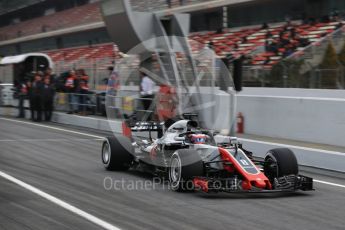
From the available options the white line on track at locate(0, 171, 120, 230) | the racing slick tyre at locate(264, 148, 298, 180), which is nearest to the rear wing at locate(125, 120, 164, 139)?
the racing slick tyre at locate(264, 148, 298, 180)

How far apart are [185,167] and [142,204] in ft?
3.03

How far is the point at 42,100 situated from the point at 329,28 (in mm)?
10720

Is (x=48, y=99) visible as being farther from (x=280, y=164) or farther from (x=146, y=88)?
(x=280, y=164)

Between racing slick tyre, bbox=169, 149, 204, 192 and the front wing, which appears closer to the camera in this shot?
the front wing

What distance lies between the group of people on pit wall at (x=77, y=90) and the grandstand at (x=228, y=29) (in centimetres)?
76

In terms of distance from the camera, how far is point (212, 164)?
29.5ft

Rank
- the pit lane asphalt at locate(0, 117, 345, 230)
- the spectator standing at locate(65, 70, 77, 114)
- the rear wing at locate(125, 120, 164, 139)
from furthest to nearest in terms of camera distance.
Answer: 1. the spectator standing at locate(65, 70, 77, 114)
2. the rear wing at locate(125, 120, 164, 139)
3. the pit lane asphalt at locate(0, 117, 345, 230)

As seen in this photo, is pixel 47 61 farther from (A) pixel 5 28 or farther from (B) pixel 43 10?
(A) pixel 5 28

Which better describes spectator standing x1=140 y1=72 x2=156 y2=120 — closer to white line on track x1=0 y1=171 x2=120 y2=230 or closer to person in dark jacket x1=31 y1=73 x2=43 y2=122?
person in dark jacket x1=31 y1=73 x2=43 y2=122

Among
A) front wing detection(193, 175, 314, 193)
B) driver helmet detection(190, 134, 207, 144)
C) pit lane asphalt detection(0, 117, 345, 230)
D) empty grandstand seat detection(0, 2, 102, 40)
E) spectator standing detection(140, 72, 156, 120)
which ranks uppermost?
empty grandstand seat detection(0, 2, 102, 40)

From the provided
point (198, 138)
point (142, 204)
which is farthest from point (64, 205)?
point (198, 138)

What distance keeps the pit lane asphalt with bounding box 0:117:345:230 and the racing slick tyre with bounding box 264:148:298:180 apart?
348mm

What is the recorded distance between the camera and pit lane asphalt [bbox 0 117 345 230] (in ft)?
22.8

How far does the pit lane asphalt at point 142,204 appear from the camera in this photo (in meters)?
6.95
